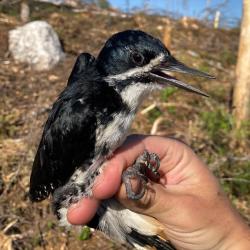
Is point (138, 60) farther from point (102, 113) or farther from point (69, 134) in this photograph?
point (69, 134)

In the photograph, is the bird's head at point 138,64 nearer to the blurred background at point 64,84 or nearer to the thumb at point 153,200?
the thumb at point 153,200

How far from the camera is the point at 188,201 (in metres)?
2.67

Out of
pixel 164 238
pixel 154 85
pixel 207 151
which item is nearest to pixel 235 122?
pixel 207 151

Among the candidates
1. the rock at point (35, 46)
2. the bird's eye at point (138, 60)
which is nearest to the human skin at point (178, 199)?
the bird's eye at point (138, 60)

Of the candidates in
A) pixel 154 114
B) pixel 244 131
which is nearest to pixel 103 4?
pixel 154 114

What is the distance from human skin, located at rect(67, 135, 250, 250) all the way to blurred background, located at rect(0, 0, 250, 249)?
154 centimetres

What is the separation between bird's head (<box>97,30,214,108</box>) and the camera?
2.49 metres

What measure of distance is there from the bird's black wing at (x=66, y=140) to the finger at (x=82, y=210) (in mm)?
162

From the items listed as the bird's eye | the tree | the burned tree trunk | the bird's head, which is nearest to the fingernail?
the bird's head

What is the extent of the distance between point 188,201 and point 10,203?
2274 mm

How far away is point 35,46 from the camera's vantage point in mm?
6984

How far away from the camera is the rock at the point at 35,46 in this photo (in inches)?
274

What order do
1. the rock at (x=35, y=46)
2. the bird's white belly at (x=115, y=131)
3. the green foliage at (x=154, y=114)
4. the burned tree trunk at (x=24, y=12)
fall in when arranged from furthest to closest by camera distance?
the burned tree trunk at (x=24, y=12) < the rock at (x=35, y=46) < the green foliage at (x=154, y=114) < the bird's white belly at (x=115, y=131)

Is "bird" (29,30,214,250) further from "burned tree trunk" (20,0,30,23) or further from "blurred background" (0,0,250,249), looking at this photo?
"burned tree trunk" (20,0,30,23)
